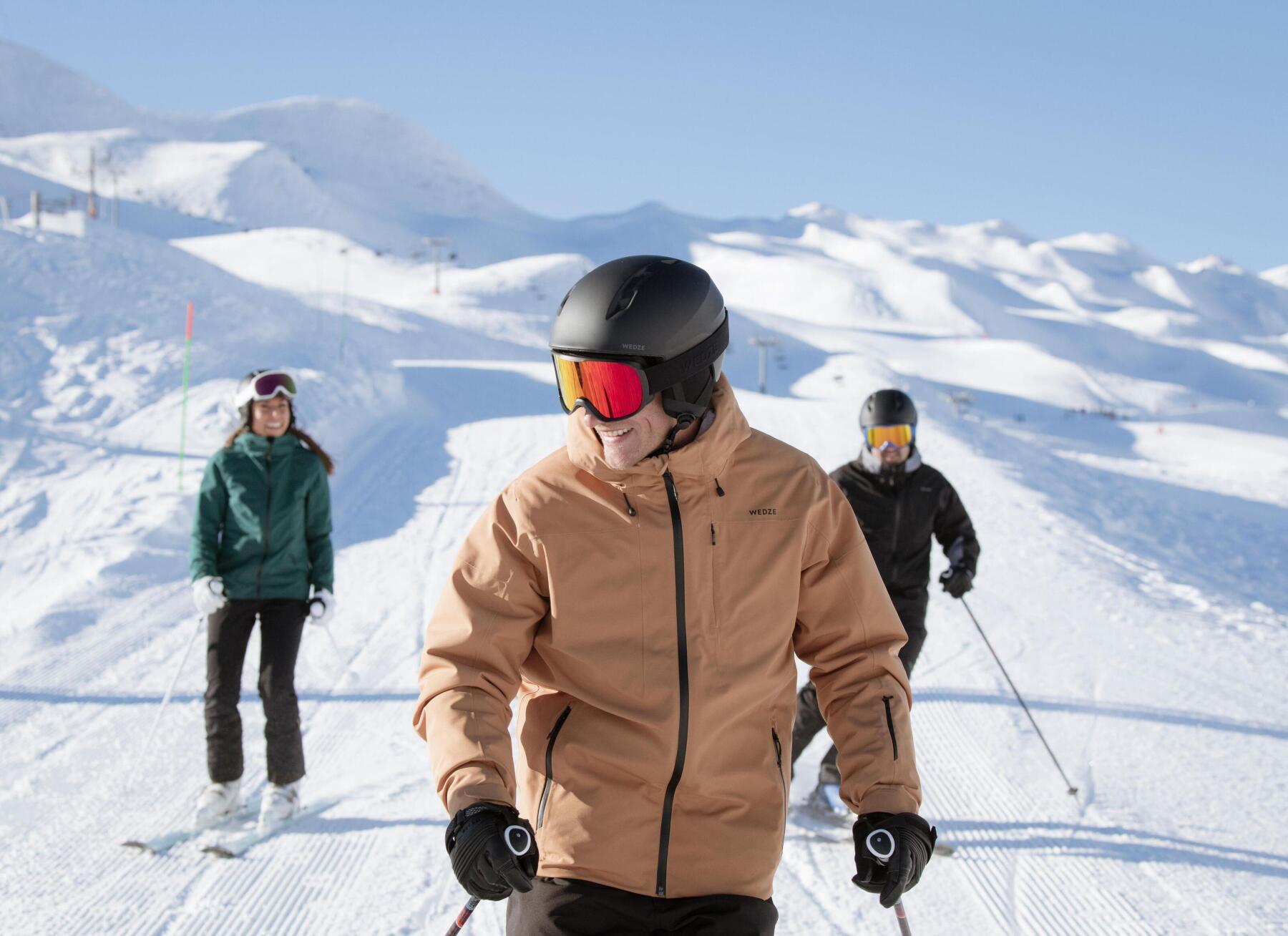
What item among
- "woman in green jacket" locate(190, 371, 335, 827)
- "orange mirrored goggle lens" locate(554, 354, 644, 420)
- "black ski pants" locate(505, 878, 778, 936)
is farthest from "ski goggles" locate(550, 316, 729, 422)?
"woman in green jacket" locate(190, 371, 335, 827)

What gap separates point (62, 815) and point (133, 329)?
17883mm

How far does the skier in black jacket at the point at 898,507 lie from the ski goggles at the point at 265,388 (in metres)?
2.81

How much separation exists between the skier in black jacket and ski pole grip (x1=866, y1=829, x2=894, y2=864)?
276 centimetres

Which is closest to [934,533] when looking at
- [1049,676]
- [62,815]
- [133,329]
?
[1049,676]

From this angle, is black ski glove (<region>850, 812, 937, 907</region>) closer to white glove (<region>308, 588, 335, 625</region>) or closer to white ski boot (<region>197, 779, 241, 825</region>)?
white glove (<region>308, 588, 335, 625</region>)

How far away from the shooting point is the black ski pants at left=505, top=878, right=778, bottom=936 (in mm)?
2111

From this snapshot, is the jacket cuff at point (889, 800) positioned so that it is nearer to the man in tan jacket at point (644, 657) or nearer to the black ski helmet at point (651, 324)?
the man in tan jacket at point (644, 657)

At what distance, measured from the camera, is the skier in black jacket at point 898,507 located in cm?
505

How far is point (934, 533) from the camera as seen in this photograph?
526 centimetres

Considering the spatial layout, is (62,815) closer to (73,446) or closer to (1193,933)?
(1193,933)

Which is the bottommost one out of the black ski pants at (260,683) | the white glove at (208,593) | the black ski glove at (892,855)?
the black ski pants at (260,683)

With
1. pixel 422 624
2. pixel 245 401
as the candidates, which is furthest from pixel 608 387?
pixel 422 624

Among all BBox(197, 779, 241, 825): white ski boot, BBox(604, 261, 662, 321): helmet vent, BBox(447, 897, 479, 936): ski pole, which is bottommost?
BBox(197, 779, 241, 825): white ski boot

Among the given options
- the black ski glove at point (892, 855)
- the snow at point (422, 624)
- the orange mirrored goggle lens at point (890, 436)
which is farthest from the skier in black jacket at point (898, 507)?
the black ski glove at point (892, 855)
